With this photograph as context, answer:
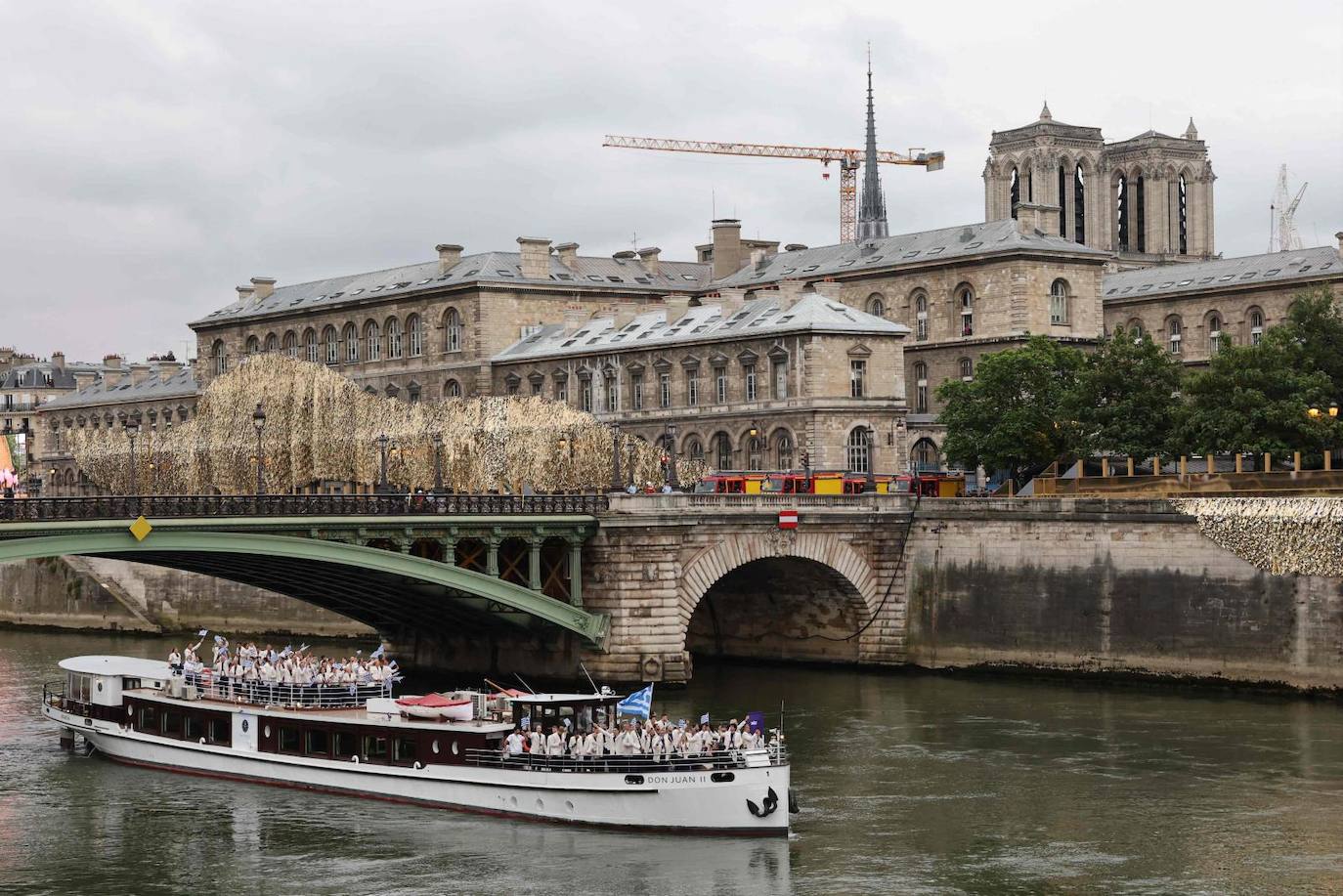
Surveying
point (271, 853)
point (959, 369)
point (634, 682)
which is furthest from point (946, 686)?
point (959, 369)

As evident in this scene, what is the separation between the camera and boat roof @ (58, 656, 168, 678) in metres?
63.1

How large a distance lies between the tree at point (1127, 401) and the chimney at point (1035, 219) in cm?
2413

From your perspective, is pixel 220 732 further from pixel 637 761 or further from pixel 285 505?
pixel 637 761

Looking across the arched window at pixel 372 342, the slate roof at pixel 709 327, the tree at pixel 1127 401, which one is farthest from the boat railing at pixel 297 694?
the arched window at pixel 372 342

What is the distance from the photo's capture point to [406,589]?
69.9m

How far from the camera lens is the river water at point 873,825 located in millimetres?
46625

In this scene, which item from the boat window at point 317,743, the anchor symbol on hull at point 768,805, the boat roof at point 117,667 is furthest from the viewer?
the boat roof at point 117,667

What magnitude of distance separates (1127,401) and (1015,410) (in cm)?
626

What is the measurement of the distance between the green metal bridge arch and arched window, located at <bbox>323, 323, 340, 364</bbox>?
5486 centimetres

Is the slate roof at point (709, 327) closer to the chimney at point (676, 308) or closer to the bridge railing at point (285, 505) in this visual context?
the chimney at point (676, 308)

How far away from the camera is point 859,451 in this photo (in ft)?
330

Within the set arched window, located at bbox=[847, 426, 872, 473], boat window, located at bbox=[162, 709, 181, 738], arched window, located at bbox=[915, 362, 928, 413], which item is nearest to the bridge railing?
boat window, located at bbox=[162, 709, 181, 738]

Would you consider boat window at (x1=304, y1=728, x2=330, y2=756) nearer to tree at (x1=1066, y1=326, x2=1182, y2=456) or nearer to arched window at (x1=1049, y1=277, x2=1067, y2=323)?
tree at (x1=1066, y1=326, x2=1182, y2=456)

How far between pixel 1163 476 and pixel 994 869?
32087 mm
